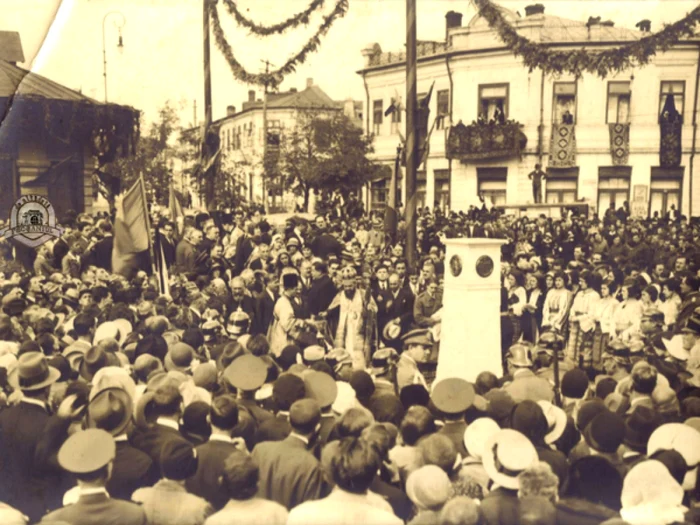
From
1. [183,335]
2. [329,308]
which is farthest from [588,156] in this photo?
[183,335]

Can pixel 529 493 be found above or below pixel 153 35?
below

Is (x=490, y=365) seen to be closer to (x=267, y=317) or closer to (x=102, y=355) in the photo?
(x=267, y=317)

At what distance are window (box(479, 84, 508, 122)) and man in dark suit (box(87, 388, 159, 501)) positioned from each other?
336 centimetres

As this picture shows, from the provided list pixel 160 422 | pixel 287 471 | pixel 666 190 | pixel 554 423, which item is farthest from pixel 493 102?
pixel 160 422

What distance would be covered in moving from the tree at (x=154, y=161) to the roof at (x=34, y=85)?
49 centimetres

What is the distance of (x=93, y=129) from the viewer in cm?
648

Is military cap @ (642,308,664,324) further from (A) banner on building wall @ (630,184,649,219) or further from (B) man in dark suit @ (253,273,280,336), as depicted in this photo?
(B) man in dark suit @ (253,273,280,336)

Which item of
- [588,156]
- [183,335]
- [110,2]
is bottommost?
[183,335]

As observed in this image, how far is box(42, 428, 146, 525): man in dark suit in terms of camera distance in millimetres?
5551

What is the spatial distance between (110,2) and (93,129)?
93 cm

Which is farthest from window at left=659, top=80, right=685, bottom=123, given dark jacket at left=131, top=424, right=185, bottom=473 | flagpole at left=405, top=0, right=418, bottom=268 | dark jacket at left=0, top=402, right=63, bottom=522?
dark jacket at left=0, top=402, right=63, bottom=522

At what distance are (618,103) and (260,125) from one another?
2.71m

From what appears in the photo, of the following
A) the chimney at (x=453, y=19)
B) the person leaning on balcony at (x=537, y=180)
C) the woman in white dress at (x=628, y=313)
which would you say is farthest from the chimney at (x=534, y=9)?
the woman in white dress at (x=628, y=313)

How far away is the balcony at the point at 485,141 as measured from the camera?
6551 millimetres
